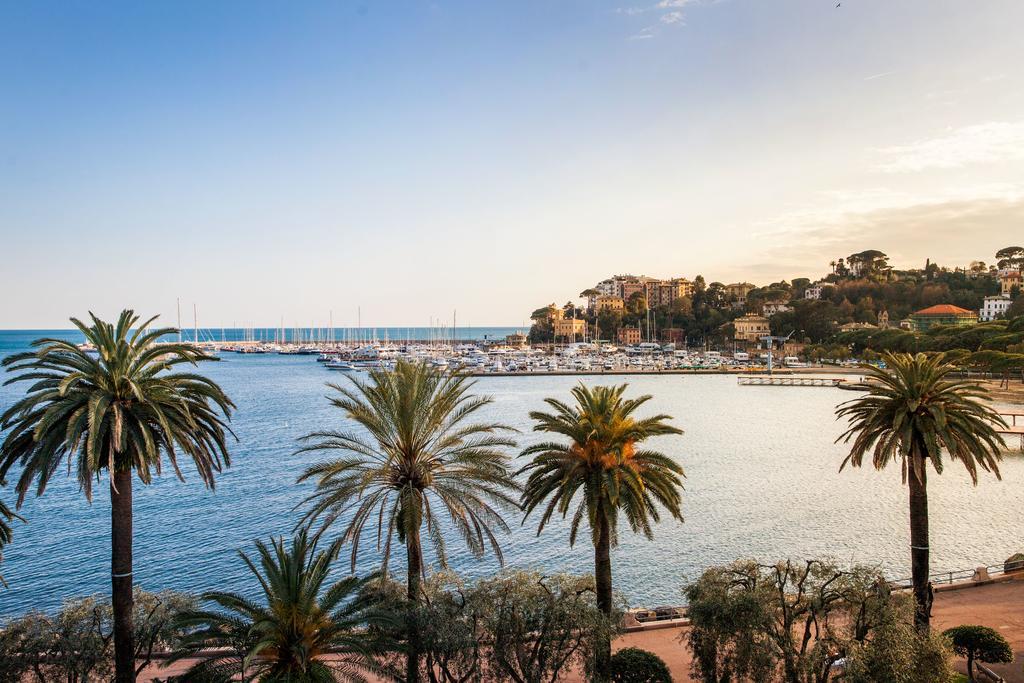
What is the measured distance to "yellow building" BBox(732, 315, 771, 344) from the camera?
15912 cm

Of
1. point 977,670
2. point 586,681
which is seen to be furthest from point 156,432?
point 977,670

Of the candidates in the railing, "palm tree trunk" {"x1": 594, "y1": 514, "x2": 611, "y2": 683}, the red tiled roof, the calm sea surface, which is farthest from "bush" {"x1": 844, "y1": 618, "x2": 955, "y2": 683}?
the red tiled roof

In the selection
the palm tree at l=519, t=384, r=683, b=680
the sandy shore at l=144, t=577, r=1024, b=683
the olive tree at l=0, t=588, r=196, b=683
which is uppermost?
the palm tree at l=519, t=384, r=683, b=680

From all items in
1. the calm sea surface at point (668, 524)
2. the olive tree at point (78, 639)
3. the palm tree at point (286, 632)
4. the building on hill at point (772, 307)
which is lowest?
the calm sea surface at point (668, 524)

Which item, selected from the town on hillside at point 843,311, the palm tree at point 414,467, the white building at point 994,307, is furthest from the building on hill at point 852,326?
the palm tree at point 414,467

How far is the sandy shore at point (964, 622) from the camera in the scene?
1611 cm

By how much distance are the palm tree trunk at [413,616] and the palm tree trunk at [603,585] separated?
13.0 feet

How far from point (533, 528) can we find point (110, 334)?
80.2 feet

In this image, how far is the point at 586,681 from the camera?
14.9 meters

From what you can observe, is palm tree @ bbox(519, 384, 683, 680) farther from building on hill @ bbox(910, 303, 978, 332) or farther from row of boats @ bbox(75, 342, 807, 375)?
building on hill @ bbox(910, 303, 978, 332)

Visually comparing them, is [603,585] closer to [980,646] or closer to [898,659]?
[898,659]

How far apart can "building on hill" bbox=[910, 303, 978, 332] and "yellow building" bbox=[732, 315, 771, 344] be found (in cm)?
3187

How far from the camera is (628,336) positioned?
18850cm

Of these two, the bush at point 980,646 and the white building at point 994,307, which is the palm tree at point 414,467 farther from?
the white building at point 994,307
